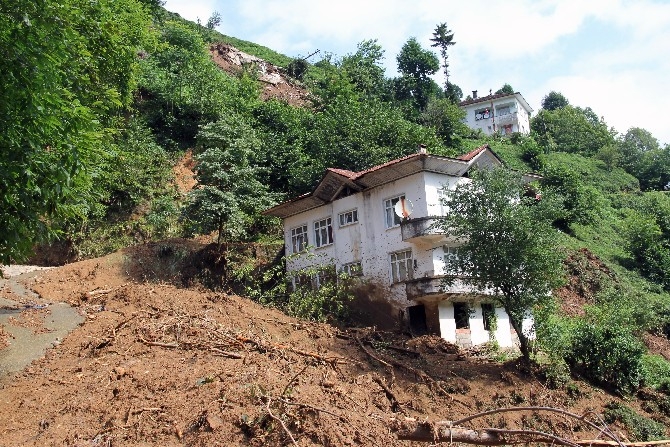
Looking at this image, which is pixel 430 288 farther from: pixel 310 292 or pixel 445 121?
pixel 445 121

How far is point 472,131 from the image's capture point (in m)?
59.1

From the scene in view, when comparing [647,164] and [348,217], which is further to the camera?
[647,164]

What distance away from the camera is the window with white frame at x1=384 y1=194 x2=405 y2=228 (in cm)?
2477

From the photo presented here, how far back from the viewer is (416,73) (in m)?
62.0

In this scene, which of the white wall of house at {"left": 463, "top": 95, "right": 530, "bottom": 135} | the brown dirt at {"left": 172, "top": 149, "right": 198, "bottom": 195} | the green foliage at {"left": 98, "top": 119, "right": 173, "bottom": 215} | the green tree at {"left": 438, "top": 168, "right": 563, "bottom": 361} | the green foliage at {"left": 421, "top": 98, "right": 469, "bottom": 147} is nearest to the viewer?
the green tree at {"left": 438, "top": 168, "right": 563, "bottom": 361}

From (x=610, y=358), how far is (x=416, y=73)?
46183 mm

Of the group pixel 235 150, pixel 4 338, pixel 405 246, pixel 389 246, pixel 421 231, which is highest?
pixel 235 150

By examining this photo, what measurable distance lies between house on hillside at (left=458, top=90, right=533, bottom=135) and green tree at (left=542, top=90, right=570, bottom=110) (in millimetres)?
14932

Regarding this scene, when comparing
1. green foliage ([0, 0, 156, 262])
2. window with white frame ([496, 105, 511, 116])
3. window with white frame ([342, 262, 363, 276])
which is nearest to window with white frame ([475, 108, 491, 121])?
window with white frame ([496, 105, 511, 116])

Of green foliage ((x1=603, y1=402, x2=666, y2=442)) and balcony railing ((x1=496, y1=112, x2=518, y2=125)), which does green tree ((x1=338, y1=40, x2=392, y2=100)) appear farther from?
green foliage ((x1=603, y1=402, x2=666, y2=442))

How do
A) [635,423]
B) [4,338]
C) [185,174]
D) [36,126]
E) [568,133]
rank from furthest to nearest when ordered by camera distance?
[568,133]
[185,174]
[635,423]
[4,338]
[36,126]

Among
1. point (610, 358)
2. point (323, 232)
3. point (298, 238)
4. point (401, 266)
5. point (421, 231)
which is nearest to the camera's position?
point (610, 358)

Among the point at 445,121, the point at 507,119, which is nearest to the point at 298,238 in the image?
the point at 445,121

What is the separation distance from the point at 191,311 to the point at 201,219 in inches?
394
